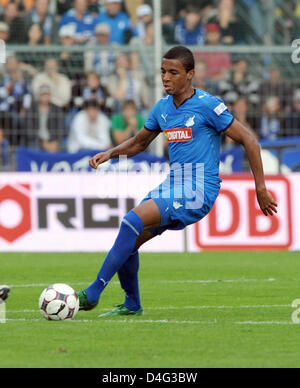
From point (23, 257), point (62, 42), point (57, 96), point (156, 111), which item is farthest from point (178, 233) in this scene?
point (156, 111)

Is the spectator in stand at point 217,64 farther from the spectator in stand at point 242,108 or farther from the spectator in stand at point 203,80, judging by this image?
the spectator in stand at point 242,108

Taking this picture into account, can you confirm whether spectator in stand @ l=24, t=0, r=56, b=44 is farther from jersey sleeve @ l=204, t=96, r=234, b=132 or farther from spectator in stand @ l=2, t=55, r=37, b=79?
jersey sleeve @ l=204, t=96, r=234, b=132

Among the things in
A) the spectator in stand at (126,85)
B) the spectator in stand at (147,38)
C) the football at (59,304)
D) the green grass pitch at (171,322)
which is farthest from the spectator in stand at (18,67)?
the football at (59,304)

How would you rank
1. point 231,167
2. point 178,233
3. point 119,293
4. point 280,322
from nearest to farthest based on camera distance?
point 280,322 < point 119,293 < point 178,233 < point 231,167

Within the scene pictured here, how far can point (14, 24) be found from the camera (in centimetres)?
1841

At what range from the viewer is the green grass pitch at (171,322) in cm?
625

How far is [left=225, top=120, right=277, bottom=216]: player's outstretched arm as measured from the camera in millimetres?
8031

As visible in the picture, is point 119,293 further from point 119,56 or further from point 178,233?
point 119,56

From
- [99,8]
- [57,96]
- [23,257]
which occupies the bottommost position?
[23,257]

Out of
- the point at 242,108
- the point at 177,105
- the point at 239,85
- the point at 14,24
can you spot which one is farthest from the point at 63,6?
the point at 177,105

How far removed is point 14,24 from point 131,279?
36.1 feet

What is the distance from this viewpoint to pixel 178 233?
15.7 m

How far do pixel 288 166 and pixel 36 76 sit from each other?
16.1ft

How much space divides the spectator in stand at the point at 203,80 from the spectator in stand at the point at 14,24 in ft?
11.0
